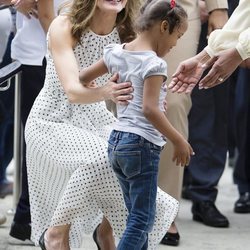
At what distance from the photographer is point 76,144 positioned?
451 cm

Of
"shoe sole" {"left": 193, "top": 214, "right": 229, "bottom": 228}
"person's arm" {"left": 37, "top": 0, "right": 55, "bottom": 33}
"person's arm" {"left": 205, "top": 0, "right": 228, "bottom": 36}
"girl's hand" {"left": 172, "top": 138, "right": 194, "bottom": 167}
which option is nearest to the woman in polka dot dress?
"person's arm" {"left": 37, "top": 0, "right": 55, "bottom": 33}

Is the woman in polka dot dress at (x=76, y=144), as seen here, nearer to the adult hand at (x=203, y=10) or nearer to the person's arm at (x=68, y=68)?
the person's arm at (x=68, y=68)

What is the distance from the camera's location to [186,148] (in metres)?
4.02

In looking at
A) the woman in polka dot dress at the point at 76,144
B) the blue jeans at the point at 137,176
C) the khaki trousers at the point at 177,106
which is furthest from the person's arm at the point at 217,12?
the blue jeans at the point at 137,176

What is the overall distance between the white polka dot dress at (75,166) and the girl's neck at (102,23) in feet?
0.11

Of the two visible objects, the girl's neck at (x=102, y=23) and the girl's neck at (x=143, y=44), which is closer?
the girl's neck at (x=143, y=44)

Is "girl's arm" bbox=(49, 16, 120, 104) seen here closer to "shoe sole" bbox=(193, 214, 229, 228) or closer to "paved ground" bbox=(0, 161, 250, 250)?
"paved ground" bbox=(0, 161, 250, 250)

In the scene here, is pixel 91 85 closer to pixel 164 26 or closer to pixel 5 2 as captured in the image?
pixel 164 26

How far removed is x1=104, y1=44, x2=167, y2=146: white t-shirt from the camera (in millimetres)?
3961

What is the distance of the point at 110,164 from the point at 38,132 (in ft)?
1.55

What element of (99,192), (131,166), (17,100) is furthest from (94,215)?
(17,100)

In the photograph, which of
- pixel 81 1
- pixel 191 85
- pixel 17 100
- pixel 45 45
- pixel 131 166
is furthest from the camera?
pixel 17 100

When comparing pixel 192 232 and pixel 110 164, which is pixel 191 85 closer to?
pixel 110 164

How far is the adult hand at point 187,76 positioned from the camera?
14.0ft
